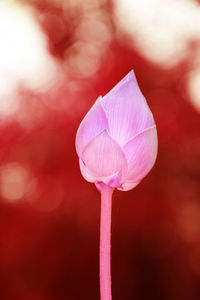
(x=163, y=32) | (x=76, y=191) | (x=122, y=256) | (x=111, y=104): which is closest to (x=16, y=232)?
(x=76, y=191)

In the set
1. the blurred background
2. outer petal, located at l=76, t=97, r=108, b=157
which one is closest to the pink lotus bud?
outer petal, located at l=76, t=97, r=108, b=157

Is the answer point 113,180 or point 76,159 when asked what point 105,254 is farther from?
point 76,159

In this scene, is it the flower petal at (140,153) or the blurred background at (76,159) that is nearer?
the flower petal at (140,153)

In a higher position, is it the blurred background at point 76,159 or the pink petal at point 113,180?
the blurred background at point 76,159

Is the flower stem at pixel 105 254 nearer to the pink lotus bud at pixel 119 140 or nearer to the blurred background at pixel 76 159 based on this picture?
the pink lotus bud at pixel 119 140

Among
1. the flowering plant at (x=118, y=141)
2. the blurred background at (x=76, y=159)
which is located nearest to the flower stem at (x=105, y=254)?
the flowering plant at (x=118, y=141)

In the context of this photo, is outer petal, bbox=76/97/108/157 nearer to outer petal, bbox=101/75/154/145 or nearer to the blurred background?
outer petal, bbox=101/75/154/145

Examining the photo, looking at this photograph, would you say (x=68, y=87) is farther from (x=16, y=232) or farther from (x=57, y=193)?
(x=16, y=232)
